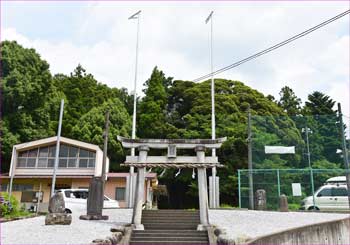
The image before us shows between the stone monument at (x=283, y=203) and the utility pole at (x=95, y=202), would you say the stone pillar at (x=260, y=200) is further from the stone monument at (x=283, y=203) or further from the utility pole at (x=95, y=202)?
the utility pole at (x=95, y=202)

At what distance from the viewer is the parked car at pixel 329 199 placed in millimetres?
15148

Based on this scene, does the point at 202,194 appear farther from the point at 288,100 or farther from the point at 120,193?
the point at 288,100

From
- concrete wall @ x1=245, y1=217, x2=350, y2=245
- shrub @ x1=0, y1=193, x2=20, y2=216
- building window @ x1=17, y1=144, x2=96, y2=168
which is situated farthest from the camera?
building window @ x1=17, y1=144, x2=96, y2=168

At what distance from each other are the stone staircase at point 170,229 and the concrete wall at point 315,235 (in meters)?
2.09

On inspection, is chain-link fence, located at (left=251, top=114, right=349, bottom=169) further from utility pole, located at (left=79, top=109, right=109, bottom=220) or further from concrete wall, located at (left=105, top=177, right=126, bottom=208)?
concrete wall, located at (left=105, top=177, right=126, bottom=208)

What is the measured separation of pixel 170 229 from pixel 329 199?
9.31 m

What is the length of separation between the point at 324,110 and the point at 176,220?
1145 inches

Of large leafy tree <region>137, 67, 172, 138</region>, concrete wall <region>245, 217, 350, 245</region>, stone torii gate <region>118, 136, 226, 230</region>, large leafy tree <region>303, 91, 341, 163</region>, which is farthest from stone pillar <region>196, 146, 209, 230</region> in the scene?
large leafy tree <region>137, 67, 172, 138</region>

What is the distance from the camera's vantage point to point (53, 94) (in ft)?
99.0

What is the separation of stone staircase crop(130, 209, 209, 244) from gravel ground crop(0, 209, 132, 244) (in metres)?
0.99

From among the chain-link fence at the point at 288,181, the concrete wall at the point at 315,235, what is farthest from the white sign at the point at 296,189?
the concrete wall at the point at 315,235

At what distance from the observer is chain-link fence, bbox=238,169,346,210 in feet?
49.6

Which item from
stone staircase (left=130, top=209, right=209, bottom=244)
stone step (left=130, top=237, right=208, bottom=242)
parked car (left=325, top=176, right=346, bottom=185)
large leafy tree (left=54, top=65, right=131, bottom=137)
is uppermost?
large leafy tree (left=54, top=65, right=131, bottom=137)

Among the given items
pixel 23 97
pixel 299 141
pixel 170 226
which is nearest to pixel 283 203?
pixel 299 141
